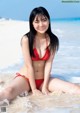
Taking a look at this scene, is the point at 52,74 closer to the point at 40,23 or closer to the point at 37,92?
the point at 37,92

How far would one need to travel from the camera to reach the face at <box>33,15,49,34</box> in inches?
113

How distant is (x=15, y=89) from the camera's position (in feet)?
9.28

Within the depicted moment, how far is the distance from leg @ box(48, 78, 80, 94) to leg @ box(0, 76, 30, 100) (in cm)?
21

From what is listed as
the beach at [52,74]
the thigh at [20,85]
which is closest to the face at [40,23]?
the thigh at [20,85]

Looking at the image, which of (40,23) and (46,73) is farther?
(46,73)

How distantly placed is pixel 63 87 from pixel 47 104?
1.17 ft

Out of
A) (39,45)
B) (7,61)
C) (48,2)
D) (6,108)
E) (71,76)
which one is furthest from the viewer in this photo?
(48,2)

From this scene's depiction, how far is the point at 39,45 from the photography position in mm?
3014

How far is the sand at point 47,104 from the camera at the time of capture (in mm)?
2529

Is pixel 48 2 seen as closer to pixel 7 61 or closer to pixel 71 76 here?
pixel 7 61

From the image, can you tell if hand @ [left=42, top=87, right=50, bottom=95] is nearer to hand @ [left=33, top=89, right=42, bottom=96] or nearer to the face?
hand @ [left=33, top=89, right=42, bottom=96]

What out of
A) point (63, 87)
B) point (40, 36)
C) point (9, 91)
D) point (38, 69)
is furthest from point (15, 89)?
point (40, 36)

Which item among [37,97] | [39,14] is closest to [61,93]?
[37,97]

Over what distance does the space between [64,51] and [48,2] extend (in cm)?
687
